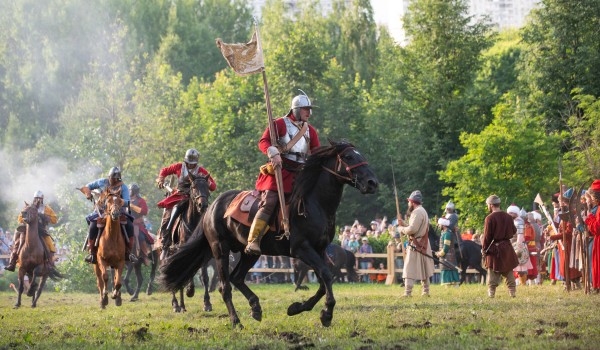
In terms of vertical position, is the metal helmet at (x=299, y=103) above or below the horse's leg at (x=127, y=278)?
above

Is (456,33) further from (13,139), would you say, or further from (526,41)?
(13,139)

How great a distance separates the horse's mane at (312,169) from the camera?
13.4m

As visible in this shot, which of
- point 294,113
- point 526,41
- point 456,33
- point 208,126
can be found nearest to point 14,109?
point 208,126

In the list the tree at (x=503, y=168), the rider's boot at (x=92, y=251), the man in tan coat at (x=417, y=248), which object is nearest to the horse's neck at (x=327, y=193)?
the man in tan coat at (x=417, y=248)

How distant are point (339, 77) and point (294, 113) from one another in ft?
135

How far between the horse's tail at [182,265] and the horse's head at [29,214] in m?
7.04

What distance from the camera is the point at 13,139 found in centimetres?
5956

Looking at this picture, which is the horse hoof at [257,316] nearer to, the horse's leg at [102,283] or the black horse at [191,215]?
the black horse at [191,215]

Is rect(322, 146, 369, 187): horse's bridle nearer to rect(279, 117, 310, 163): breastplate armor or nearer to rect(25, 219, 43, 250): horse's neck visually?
rect(279, 117, 310, 163): breastplate armor

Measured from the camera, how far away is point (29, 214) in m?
21.6

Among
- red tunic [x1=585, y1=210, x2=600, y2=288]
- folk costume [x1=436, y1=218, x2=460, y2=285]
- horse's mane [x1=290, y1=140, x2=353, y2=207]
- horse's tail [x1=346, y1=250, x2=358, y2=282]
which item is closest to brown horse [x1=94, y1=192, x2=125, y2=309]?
horse's mane [x1=290, y1=140, x2=353, y2=207]

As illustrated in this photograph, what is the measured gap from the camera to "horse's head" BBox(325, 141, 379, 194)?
12.9 metres

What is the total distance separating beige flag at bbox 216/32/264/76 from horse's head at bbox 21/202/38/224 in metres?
8.74

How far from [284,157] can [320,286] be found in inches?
75.5
